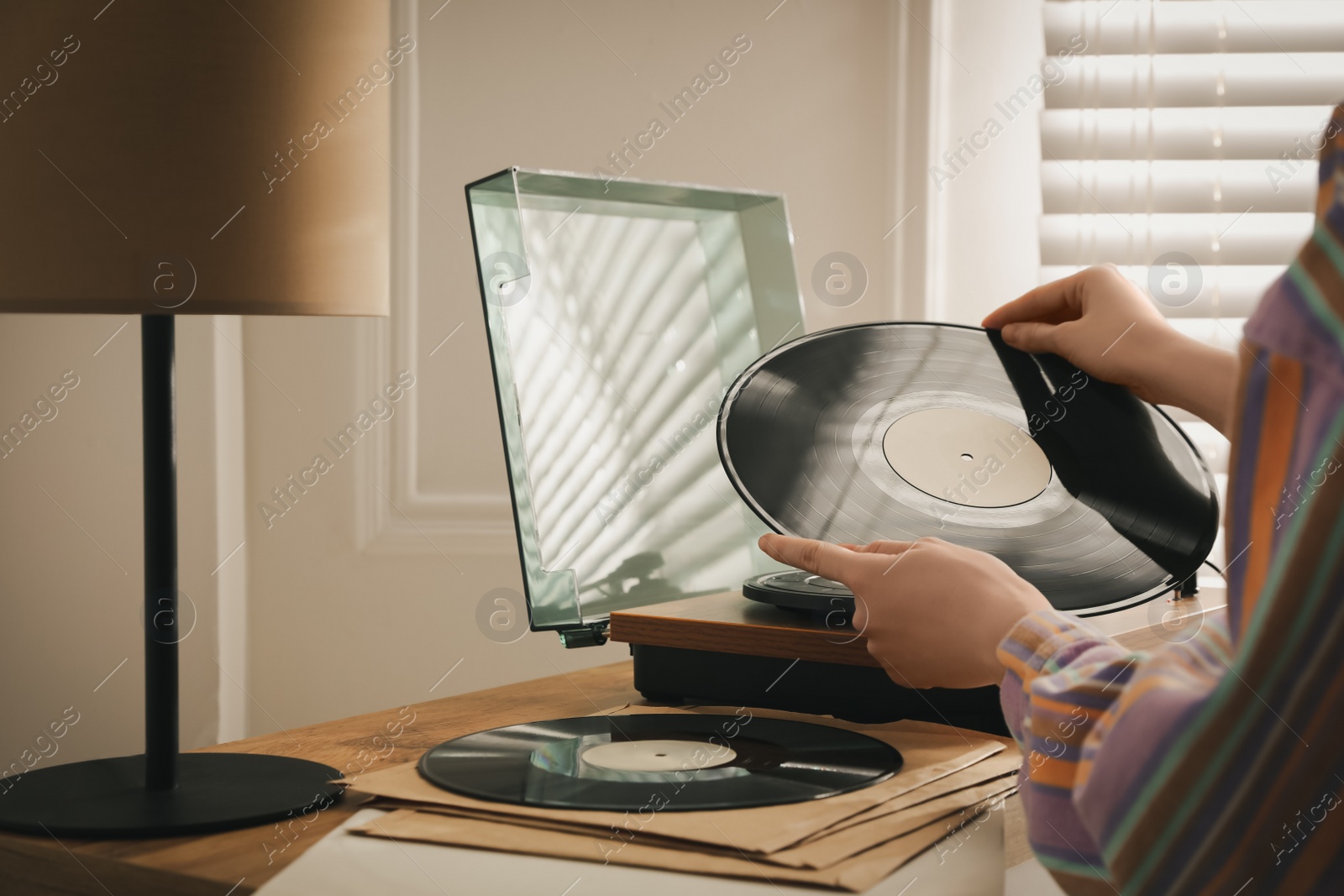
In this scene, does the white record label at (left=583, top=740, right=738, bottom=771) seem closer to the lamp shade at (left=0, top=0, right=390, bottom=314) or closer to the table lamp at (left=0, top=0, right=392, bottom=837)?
the table lamp at (left=0, top=0, right=392, bottom=837)

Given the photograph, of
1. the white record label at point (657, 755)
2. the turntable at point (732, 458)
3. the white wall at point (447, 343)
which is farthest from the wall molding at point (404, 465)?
the white record label at point (657, 755)

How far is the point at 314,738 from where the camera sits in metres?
0.84

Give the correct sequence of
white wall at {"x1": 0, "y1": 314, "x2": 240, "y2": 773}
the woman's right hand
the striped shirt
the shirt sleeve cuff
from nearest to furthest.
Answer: the striped shirt
the shirt sleeve cuff
the woman's right hand
white wall at {"x1": 0, "y1": 314, "x2": 240, "y2": 773}

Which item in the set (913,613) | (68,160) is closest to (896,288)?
(913,613)

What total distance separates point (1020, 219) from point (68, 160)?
4.86 ft

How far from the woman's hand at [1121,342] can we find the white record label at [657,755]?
45 centimetres

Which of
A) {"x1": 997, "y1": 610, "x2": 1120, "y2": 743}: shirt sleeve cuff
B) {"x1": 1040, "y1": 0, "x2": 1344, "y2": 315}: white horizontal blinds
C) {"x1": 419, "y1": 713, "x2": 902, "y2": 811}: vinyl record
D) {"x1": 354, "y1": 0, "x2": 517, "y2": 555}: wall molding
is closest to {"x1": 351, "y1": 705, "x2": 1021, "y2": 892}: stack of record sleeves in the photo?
{"x1": 419, "y1": 713, "x2": 902, "y2": 811}: vinyl record

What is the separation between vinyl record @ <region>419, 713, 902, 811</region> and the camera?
0.61 meters

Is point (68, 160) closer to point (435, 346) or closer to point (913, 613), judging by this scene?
point (913, 613)

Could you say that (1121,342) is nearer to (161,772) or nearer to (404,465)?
(161,772)

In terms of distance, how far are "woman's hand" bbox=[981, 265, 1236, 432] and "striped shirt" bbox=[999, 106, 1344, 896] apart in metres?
0.52

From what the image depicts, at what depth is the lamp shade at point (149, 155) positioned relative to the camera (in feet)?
2.14

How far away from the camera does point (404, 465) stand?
1.85 metres

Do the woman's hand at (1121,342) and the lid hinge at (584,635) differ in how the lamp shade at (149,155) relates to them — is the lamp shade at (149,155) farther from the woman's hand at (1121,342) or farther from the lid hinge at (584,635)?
the woman's hand at (1121,342)
